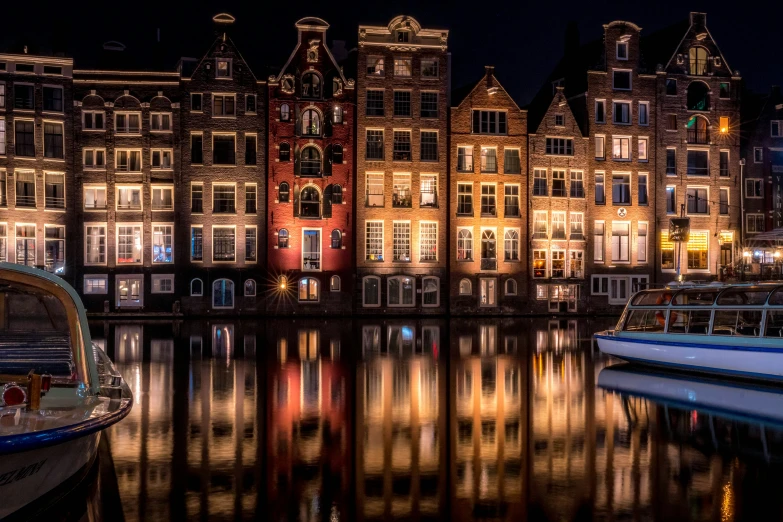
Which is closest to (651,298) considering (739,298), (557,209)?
(739,298)

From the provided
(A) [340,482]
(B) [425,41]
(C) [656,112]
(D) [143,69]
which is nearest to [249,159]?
(D) [143,69]

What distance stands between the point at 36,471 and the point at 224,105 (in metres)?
53.4

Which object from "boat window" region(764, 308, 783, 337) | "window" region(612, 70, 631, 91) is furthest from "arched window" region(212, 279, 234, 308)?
"boat window" region(764, 308, 783, 337)

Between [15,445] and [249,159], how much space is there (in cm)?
5344

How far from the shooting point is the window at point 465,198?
65062 millimetres

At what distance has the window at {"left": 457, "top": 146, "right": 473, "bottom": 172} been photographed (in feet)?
214

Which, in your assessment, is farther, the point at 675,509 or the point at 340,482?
the point at 340,482

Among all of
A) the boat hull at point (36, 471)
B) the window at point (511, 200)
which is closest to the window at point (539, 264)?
the window at point (511, 200)

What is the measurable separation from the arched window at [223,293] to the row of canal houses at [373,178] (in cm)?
9

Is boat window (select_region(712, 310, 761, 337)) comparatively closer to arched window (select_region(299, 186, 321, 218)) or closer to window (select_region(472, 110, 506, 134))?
arched window (select_region(299, 186, 321, 218))

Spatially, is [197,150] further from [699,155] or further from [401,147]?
[699,155]

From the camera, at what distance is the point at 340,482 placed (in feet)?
44.5

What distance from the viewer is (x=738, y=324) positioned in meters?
27.2

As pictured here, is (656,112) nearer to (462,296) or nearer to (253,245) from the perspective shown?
(462,296)
